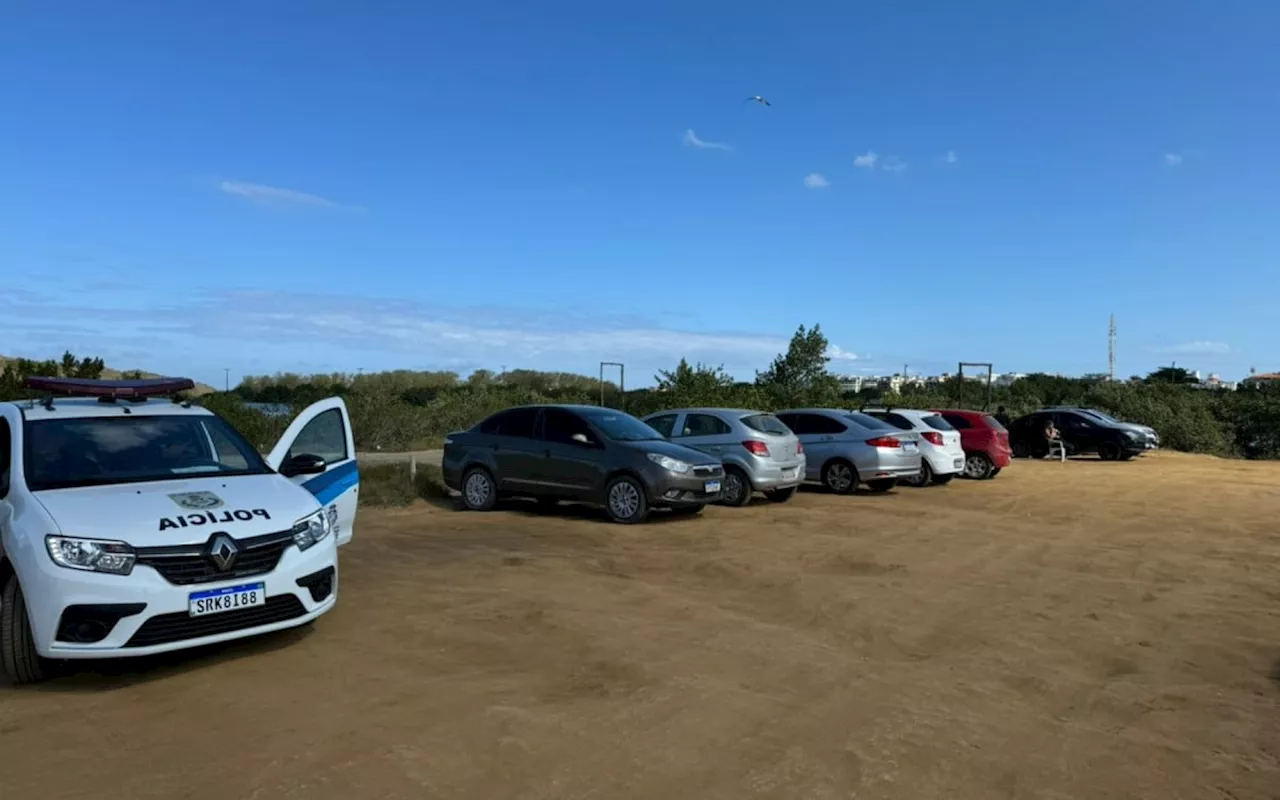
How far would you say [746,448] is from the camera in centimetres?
1439

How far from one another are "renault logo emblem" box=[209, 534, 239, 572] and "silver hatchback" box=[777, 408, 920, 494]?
41.3 ft

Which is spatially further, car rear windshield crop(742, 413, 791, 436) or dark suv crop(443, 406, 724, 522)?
car rear windshield crop(742, 413, 791, 436)

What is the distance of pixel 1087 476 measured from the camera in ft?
73.3

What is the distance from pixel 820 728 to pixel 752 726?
0.36 meters

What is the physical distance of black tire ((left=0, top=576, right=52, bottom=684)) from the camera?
5.44 metres

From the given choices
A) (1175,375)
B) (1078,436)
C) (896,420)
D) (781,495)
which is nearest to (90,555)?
(781,495)

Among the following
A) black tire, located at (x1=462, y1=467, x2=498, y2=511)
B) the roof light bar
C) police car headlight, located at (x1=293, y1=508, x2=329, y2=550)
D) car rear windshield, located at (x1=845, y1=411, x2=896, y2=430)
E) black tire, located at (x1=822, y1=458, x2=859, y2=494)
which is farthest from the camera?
car rear windshield, located at (x1=845, y1=411, x2=896, y2=430)

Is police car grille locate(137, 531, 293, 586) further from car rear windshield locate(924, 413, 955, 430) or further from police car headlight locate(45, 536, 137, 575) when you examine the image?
car rear windshield locate(924, 413, 955, 430)

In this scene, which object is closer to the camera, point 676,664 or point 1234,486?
point 676,664

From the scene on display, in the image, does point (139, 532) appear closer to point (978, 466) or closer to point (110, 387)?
point (110, 387)

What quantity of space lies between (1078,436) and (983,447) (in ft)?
31.7

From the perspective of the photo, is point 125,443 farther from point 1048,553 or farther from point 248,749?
point 1048,553

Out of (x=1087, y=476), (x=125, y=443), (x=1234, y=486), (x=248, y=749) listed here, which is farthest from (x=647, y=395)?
(x=248, y=749)

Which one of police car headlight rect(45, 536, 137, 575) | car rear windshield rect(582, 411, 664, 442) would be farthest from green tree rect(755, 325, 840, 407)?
police car headlight rect(45, 536, 137, 575)
